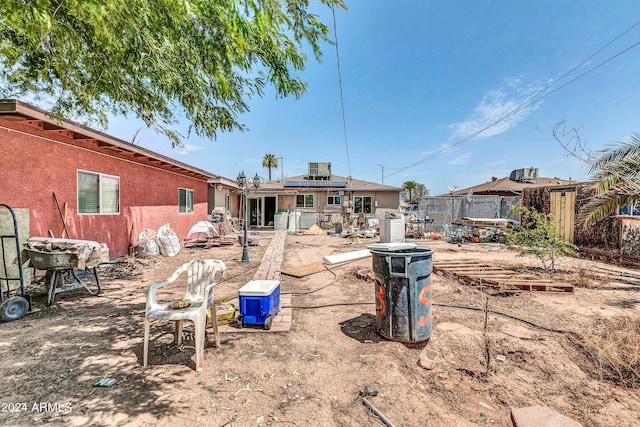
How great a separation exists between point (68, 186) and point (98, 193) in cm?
101

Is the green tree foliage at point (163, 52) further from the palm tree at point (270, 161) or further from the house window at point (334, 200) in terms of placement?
the palm tree at point (270, 161)

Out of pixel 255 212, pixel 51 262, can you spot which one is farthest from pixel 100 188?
pixel 255 212

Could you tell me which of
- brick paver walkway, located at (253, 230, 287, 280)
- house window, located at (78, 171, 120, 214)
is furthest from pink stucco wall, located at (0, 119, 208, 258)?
brick paver walkway, located at (253, 230, 287, 280)

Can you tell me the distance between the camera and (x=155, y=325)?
3.67 metres

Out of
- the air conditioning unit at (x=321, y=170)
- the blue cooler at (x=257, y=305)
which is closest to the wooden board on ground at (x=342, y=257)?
the blue cooler at (x=257, y=305)

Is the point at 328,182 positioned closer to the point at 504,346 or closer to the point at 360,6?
the point at 360,6

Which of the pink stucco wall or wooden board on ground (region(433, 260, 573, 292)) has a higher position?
the pink stucco wall

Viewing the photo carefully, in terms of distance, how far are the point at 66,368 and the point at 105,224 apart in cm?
591

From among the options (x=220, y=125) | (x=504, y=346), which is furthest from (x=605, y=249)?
(x=220, y=125)

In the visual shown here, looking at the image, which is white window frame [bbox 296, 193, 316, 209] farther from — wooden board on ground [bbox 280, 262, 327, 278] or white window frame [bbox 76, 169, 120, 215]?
white window frame [bbox 76, 169, 120, 215]

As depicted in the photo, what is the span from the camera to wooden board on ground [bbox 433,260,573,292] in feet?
17.0

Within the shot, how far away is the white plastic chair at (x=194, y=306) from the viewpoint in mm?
2617

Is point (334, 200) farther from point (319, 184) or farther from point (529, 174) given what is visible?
point (529, 174)

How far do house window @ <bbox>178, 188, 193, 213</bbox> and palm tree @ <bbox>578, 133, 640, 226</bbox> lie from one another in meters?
13.1
